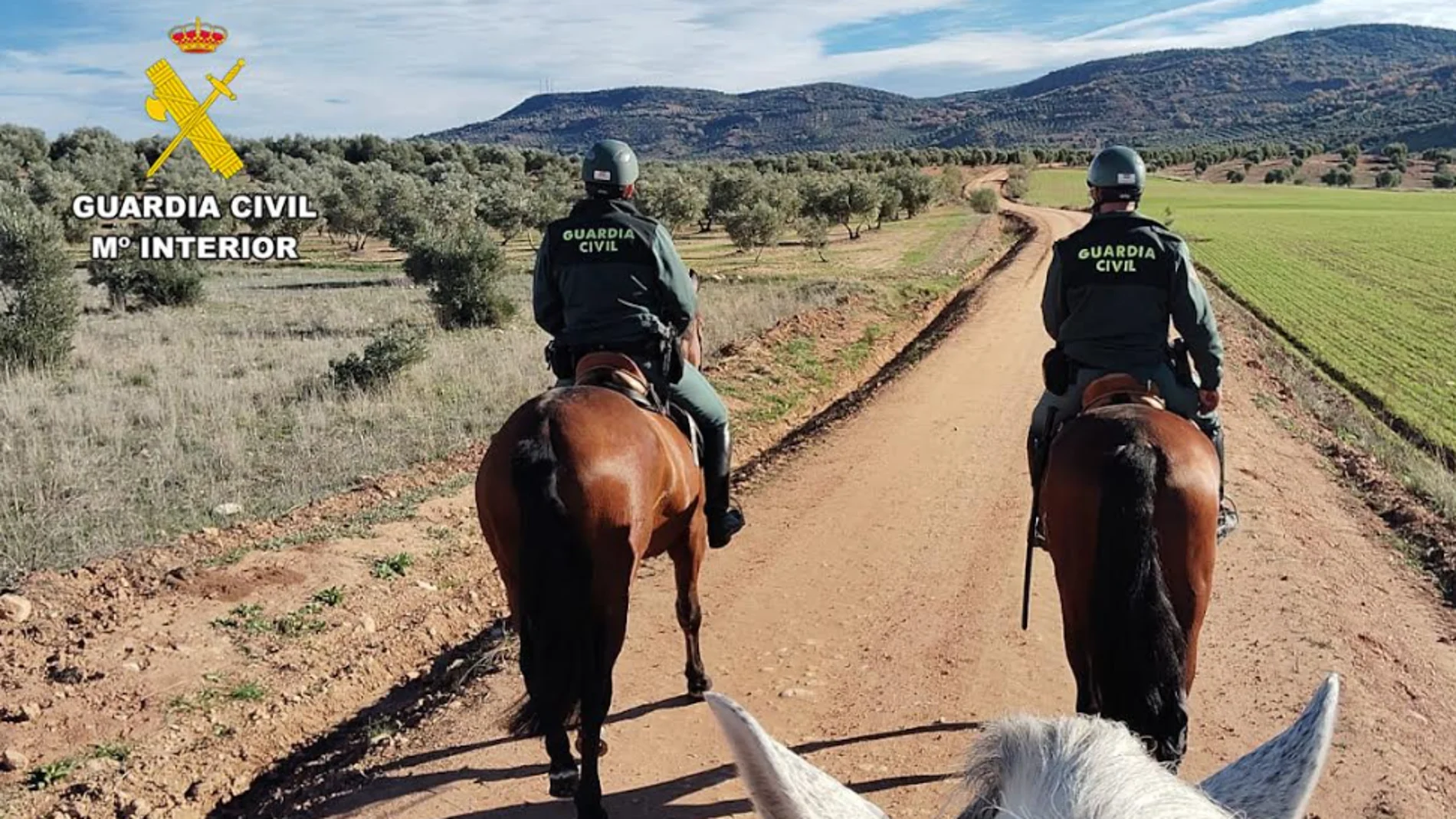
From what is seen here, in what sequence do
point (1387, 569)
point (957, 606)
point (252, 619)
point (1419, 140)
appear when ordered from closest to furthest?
point (252, 619) → point (957, 606) → point (1387, 569) → point (1419, 140)

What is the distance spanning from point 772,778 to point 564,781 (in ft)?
11.4

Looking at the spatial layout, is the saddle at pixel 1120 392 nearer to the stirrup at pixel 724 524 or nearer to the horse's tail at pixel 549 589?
the stirrup at pixel 724 524

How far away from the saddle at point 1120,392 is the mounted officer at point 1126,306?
7 cm

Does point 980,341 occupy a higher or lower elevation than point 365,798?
higher

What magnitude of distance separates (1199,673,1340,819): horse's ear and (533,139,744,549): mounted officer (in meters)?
4.16

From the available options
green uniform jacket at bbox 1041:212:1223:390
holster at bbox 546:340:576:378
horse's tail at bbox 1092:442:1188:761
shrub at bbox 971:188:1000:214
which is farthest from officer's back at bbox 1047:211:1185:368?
shrub at bbox 971:188:1000:214

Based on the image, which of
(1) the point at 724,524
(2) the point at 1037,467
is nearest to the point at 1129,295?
(2) the point at 1037,467

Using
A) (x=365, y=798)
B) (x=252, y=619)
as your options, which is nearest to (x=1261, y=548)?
(x=365, y=798)

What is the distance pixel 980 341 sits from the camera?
Answer: 697 inches

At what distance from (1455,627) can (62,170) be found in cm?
6517

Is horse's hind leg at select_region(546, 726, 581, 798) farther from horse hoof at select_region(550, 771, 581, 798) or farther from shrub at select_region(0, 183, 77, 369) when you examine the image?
shrub at select_region(0, 183, 77, 369)

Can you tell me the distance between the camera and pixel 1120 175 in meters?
5.15

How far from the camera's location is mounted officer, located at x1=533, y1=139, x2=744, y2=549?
18.2 feet

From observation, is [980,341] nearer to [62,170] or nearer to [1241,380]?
[1241,380]
